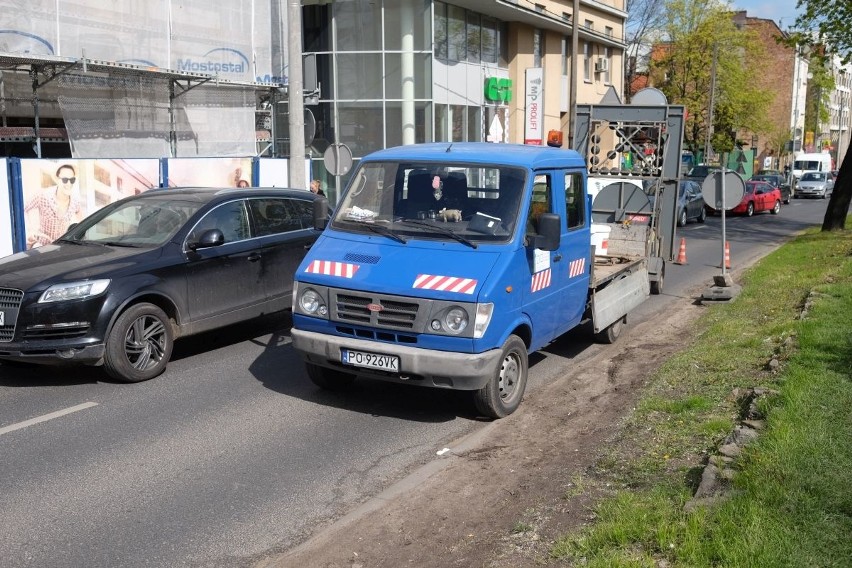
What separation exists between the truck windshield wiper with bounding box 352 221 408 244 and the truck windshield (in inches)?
0.5

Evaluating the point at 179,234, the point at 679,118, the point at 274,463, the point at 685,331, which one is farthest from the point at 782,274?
the point at 274,463

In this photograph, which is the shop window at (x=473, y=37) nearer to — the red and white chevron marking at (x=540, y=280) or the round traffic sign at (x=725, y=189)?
the round traffic sign at (x=725, y=189)

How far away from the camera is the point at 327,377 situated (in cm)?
782

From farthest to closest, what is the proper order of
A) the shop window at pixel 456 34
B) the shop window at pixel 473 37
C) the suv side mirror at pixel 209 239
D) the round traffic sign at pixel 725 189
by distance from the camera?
the shop window at pixel 473 37 < the shop window at pixel 456 34 < the round traffic sign at pixel 725 189 < the suv side mirror at pixel 209 239

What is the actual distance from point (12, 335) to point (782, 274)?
12339 millimetres

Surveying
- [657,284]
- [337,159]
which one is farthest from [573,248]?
[337,159]

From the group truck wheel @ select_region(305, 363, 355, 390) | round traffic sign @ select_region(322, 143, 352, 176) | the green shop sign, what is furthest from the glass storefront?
truck wheel @ select_region(305, 363, 355, 390)

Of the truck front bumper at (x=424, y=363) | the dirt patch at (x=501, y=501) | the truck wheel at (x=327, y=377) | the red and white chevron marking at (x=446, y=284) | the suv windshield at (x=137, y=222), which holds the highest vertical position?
the suv windshield at (x=137, y=222)

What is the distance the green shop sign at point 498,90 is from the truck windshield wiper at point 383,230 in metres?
24.4

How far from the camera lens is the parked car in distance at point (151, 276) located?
7836mm

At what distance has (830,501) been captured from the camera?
4.68 m

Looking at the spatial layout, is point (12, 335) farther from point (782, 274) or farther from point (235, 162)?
point (782, 274)

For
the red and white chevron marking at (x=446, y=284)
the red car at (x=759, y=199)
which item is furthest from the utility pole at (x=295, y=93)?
the red car at (x=759, y=199)

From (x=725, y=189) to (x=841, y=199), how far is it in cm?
1191
